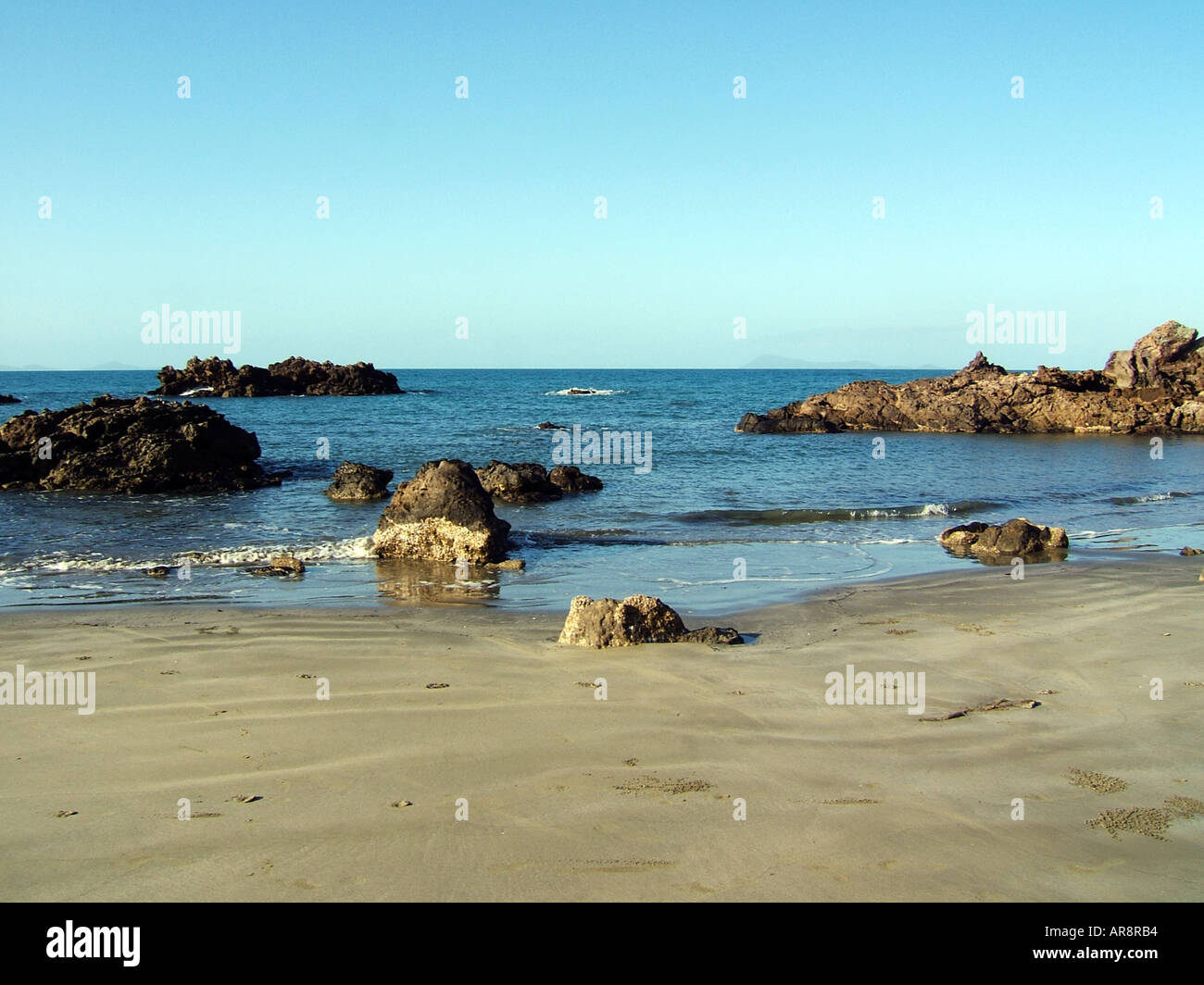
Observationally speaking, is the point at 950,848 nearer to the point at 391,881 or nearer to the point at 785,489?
the point at 391,881

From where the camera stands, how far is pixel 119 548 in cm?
1312

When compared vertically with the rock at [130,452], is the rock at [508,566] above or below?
below

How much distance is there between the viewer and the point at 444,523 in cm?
1250

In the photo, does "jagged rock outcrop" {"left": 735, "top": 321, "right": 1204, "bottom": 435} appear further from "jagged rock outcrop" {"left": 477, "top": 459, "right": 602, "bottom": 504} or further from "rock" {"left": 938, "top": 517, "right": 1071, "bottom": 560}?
"rock" {"left": 938, "top": 517, "right": 1071, "bottom": 560}

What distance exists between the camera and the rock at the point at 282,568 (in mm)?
11375

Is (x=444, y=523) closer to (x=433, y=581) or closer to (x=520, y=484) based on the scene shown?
(x=433, y=581)

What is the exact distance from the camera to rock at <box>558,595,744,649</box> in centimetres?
780

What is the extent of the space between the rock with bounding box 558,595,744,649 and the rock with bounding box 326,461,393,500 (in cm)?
1078

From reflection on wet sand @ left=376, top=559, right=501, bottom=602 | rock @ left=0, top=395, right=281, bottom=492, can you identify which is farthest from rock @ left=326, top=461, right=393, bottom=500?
reflection on wet sand @ left=376, top=559, right=501, bottom=602

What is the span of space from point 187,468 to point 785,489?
12714mm

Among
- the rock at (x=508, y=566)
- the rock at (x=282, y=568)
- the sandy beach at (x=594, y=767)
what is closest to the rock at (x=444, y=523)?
the rock at (x=508, y=566)

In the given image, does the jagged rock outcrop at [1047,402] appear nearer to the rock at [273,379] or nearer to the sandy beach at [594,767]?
the sandy beach at [594,767]

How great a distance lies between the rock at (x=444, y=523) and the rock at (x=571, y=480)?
20.5 ft
